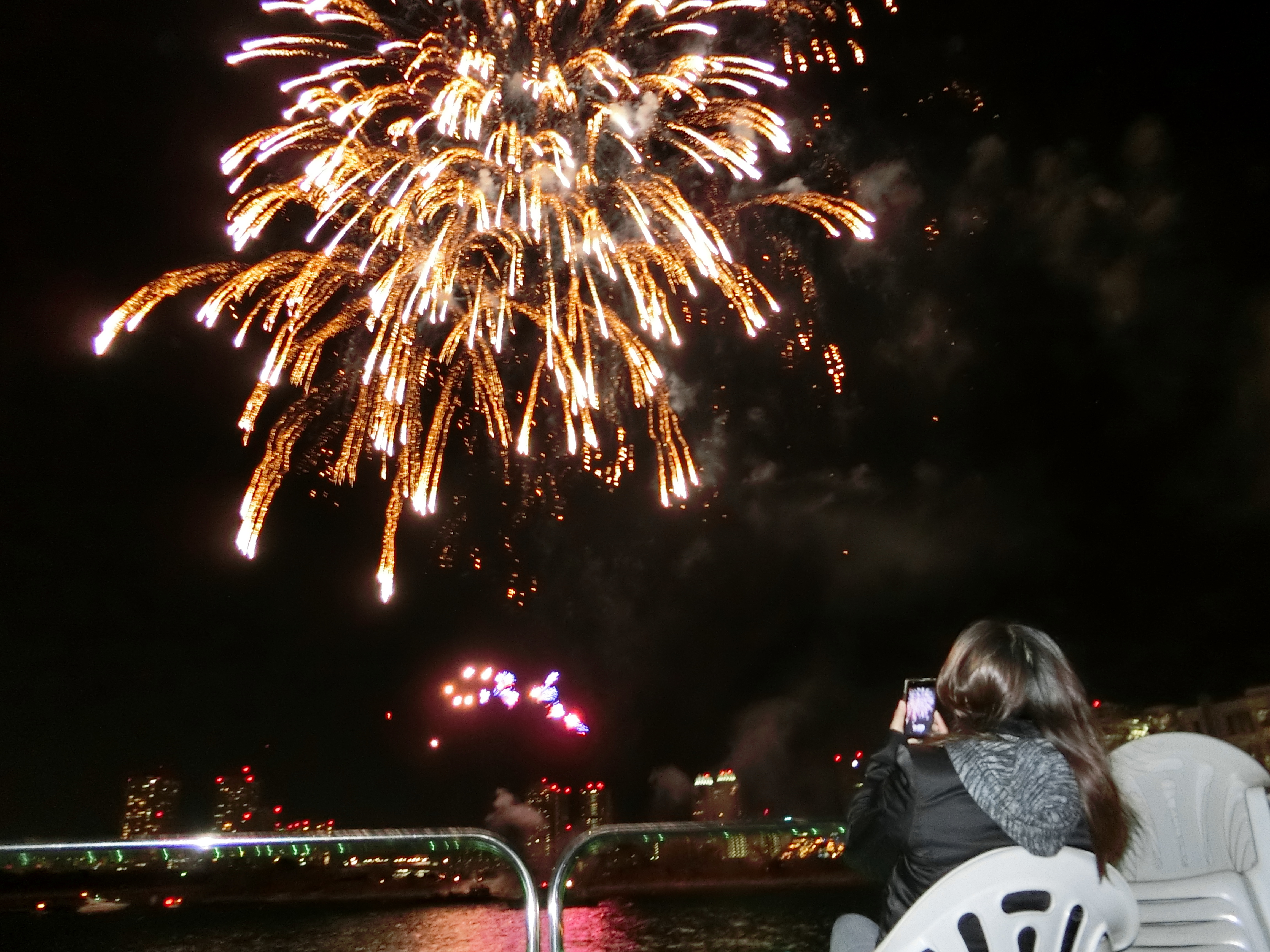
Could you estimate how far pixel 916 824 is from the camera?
2.15m

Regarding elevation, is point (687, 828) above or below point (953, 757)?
below

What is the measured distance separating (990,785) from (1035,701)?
35cm

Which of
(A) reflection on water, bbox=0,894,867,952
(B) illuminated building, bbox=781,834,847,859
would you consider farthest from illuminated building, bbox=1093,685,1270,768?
(B) illuminated building, bbox=781,834,847,859

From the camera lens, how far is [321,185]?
11734mm

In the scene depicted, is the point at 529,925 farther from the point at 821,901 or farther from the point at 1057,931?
the point at 821,901

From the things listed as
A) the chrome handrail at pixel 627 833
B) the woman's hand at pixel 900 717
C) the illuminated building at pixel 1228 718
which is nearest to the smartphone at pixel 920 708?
the woman's hand at pixel 900 717

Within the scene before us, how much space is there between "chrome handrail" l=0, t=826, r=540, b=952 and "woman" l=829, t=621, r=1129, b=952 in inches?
48.2

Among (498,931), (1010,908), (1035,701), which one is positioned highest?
(1035,701)

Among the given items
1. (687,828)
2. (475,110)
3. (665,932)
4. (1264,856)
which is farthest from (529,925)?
(665,932)

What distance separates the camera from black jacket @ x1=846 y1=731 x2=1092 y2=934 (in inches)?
83.7

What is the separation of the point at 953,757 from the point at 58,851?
9.10ft

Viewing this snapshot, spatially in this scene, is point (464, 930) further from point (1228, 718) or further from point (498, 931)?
point (1228, 718)

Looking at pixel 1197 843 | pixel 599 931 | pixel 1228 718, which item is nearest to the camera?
pixel 1197 843

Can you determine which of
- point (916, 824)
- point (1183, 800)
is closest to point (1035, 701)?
point (916, 824)
